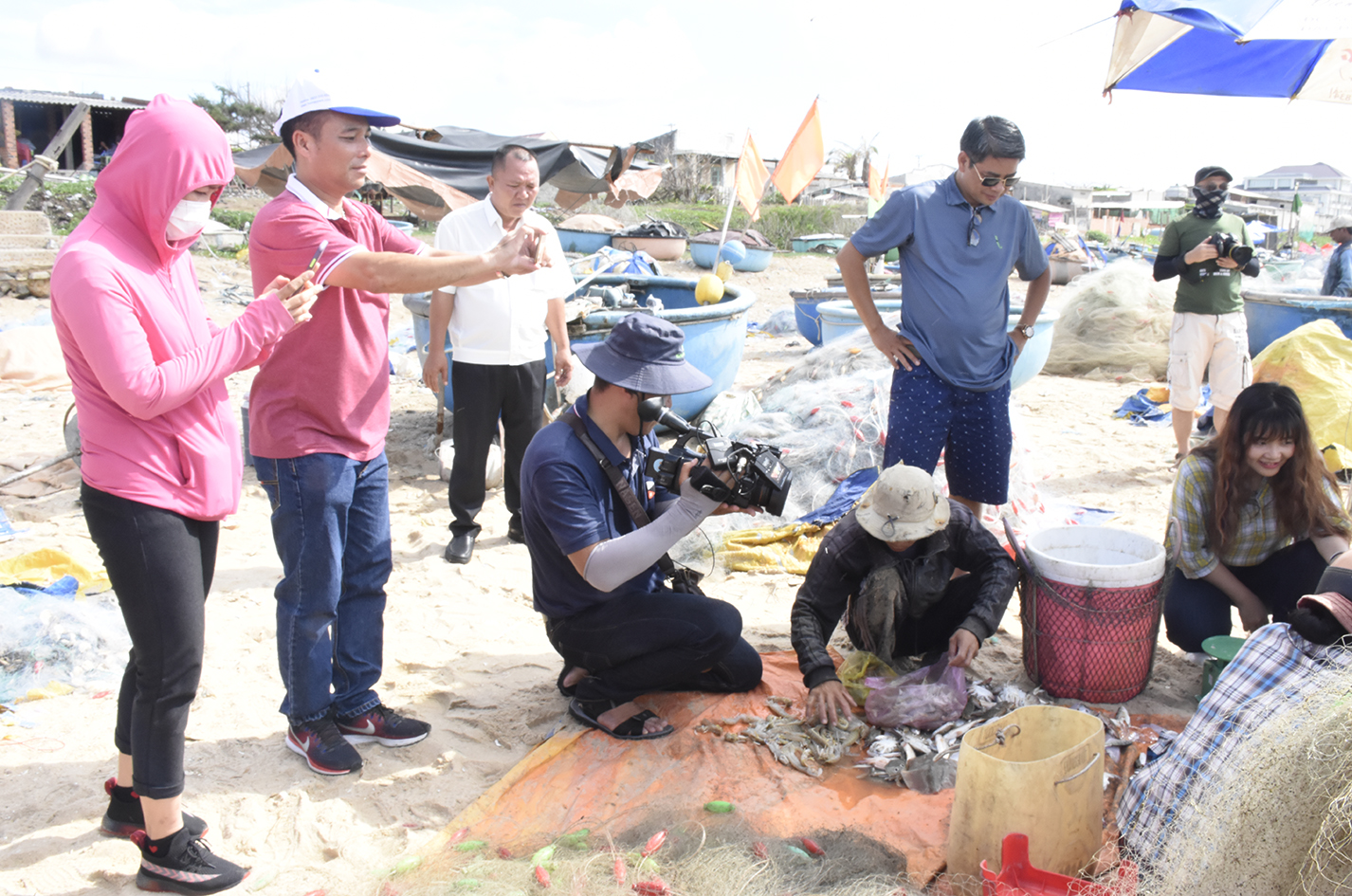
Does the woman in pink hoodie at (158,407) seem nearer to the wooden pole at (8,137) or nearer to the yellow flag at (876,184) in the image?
the yellow flag at (876,184)

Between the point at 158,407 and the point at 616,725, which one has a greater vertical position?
the point at 158,407

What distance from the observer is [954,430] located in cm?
366

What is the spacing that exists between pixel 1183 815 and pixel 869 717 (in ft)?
3.69

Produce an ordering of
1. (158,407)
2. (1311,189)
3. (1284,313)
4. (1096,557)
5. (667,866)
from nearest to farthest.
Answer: (158,407), (667,866), (1096,557), (1284,313), (1311,189)

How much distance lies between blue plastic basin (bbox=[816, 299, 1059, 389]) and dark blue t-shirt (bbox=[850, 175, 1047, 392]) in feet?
14.9

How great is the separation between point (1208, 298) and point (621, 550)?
4881 millimetres

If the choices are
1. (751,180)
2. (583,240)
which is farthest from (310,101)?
(583,240)

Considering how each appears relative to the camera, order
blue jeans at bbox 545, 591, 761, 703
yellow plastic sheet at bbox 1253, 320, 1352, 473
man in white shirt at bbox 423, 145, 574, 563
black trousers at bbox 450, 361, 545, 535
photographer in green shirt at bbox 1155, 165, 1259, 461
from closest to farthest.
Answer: blue jeans at bbox 545, 591, 761, 703
man in white shirt at bbox 423, 145, 574, 563
black trousers at bbox 450, 361, 545, 535
photographer in green shirt at bbox 1155, 165, 1259, 461
yellow plastic sheet at bbox 1253, 320, 1352, 473

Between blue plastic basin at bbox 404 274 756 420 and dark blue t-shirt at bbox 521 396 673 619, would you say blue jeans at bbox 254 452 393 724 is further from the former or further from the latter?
blue plastic basin at bbox 404 274 756 420

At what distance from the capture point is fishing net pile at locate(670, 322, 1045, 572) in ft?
16.5

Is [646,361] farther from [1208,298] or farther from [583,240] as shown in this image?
[583,240]

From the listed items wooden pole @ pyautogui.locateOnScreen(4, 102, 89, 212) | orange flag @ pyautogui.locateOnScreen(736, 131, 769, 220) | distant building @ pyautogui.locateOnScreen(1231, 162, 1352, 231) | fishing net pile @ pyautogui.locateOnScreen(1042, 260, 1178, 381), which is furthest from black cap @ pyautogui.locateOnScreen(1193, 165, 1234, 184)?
distant building @ pyautogui.locateOnScreen(1231, 162, 1352, 231)

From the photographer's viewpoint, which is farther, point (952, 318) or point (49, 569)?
point (49, 569)

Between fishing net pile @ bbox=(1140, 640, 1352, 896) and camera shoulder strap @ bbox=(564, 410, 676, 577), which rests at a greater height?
camera shoulder strap @ bbox=(564, 410, 676, 577)
